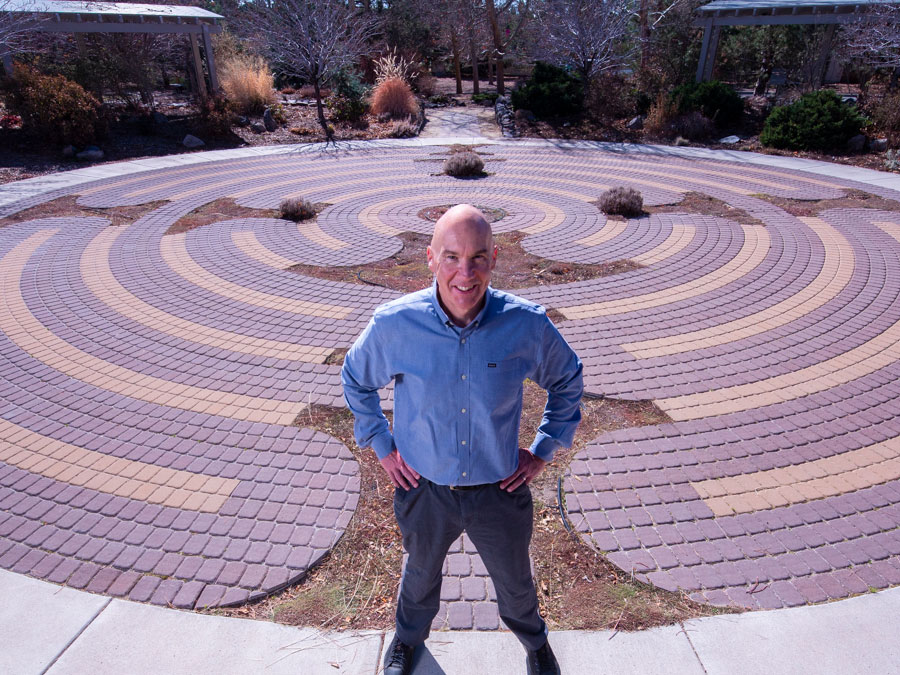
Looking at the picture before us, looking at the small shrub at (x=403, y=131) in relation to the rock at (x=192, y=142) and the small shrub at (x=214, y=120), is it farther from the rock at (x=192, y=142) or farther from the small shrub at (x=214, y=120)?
the rock at (x=192, y=142)

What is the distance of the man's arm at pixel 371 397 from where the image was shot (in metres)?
2.31

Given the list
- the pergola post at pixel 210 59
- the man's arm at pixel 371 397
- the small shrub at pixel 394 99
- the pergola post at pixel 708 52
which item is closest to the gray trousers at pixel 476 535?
the man's arm at pixel 371 397

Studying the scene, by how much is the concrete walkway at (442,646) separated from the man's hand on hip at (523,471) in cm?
101

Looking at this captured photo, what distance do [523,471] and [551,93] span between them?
19.5 metres

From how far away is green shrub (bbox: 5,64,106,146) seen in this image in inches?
586

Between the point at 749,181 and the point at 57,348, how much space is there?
12.9m

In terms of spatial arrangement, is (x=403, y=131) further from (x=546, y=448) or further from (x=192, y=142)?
(x=546, y=448)

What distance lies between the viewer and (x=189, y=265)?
8.16 meters

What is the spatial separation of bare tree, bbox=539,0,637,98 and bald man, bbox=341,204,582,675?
20459 millimetres

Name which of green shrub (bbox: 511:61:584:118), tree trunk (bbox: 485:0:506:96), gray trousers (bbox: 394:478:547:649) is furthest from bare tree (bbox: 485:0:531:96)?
gray trousers (bbox: 394:478:547:649)

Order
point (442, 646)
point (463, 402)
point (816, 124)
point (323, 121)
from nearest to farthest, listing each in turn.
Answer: point (463, 402) → point (442, 646) → point (816, 124) → point (323, 121)

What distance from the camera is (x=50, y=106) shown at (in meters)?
14.9

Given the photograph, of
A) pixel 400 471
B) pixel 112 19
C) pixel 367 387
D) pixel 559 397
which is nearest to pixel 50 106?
pixel 112 19

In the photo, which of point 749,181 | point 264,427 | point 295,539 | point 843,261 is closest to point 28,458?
point 264,427
